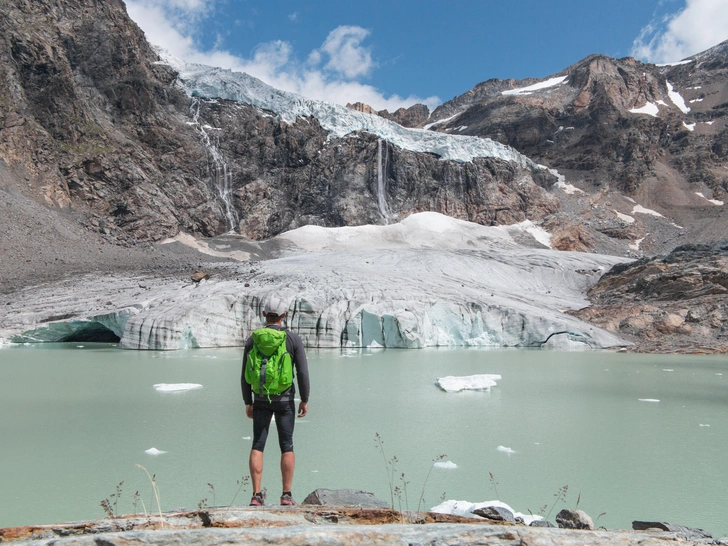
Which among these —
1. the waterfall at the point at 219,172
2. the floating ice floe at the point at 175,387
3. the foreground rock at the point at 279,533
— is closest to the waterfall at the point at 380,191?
the waterfall at the point at 219,172

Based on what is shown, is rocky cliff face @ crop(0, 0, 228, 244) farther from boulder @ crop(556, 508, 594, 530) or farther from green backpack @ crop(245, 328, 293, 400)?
boulder @ crop(556, 508, 594, 530)

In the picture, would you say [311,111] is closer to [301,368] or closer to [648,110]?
[301,368]

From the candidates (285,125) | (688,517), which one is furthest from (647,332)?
(285,125)

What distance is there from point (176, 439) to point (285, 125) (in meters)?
40.9

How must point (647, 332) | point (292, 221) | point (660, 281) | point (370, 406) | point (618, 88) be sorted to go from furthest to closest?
point (618, 88), point (292, 221), point (660, 281), point (647, 332), point (370, 406)

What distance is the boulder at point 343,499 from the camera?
3.24 metres

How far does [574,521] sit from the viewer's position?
3.01 meters

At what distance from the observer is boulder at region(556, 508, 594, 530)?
2980mm

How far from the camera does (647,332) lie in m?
18.9

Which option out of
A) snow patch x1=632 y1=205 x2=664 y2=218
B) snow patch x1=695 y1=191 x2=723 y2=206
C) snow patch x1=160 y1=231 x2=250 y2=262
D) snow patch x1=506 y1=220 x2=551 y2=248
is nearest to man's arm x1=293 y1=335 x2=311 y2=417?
snow patch x1=160 y1=231 x2=250 y2=262

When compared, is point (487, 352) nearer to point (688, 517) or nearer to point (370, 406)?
point (370, 406)

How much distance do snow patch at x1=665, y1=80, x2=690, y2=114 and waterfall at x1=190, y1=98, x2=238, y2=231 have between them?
6107 cm

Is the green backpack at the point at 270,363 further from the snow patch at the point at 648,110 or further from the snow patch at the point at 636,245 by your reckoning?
the snow patch at the point at 648,110

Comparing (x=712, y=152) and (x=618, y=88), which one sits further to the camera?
(x=618, y=88)
